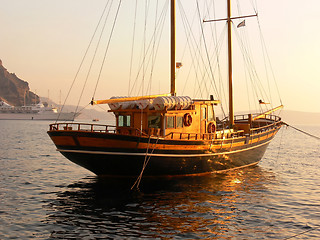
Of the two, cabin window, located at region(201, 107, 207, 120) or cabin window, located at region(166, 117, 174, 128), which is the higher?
cabin window, located at region(201, 107, 207, 120)

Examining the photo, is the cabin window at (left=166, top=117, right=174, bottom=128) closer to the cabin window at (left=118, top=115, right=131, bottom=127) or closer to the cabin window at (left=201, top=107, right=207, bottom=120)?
the cabin window at (left=118, top=115, right=131, bottom=127)

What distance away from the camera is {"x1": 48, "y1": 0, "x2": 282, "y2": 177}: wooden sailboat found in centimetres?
Answer: 2006

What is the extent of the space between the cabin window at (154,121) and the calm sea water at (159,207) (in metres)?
3.48

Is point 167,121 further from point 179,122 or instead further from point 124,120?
point 124,120

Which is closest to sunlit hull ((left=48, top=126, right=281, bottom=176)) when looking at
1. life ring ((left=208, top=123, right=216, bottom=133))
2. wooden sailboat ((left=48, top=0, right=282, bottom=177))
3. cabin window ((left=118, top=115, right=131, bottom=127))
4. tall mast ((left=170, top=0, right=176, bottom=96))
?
wooden sailboat ((left=48, top=0, right=282, bottom=177))

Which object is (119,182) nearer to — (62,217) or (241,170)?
(62,217)

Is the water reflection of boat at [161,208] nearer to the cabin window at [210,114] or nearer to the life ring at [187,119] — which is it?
the life ring at [187,119]

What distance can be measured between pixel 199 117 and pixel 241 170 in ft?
24.4

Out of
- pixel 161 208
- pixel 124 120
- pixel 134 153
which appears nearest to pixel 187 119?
pixel 124 120

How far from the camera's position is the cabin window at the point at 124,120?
76.8ft

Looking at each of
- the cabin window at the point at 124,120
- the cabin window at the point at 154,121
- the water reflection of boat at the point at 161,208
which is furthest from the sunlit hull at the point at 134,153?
the cabin window at the point at 124,120

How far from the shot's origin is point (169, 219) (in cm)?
1498

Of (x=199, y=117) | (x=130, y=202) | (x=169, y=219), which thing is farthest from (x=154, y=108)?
(x=169, y=219)

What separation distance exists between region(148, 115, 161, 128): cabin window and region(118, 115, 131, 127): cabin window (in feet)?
5.14
